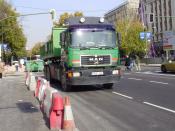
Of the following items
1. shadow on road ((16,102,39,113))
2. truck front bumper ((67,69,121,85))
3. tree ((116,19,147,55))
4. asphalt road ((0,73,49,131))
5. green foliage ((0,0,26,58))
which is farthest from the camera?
tree ((116,19,147,55))

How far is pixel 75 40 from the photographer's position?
1828 cm

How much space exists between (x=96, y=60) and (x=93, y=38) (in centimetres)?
101

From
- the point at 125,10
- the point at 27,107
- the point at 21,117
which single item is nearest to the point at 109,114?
the point at 21,117

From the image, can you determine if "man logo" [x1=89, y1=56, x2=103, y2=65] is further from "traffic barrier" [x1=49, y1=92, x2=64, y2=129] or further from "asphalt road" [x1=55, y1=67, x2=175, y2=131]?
"traffic barrier" [x1=49, y1=92, x2=64, y2=129]

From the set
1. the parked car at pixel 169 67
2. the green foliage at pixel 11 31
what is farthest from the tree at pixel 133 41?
the parked car at pixel 169 67

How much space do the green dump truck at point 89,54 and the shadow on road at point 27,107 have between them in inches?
153

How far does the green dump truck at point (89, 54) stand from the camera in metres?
18.2

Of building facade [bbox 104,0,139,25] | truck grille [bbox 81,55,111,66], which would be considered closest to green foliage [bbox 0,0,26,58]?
building facade [bbox 104,0,139,25]

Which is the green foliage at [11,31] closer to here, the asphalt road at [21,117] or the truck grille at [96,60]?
the truck grille at [96,60]

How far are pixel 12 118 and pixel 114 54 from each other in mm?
8520

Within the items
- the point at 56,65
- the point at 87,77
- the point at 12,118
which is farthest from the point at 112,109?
the point at 56,65

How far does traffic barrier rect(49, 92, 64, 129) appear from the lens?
9.20 meters

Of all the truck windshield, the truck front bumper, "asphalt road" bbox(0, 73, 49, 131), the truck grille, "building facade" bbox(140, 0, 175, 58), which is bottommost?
"asphalt road" bbox(0, 73, 49, 131)

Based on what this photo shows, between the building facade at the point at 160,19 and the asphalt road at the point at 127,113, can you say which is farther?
the building facade at the point at 160,19
